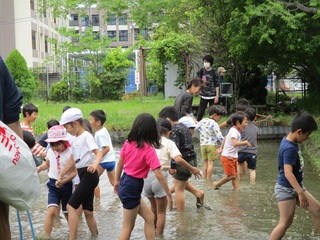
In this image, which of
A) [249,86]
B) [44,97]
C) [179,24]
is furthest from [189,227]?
[44,97]

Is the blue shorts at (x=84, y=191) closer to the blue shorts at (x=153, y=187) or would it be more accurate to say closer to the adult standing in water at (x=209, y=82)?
the blue shorts at (x=153, y=187)

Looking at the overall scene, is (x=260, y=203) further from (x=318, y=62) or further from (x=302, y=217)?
(x=318, y=62)

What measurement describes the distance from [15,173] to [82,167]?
3486 millimetres

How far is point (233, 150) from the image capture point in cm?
1019

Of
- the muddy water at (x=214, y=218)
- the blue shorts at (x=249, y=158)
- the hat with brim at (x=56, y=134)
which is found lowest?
the muddy water at (x=214, y=218)

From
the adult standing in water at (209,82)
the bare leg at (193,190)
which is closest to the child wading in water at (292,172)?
the bare leg at (193,190)

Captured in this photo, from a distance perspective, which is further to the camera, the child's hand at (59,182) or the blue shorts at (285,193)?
the child's hand at (59,182)

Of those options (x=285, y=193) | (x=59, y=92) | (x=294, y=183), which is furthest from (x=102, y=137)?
(x=59, y=92)

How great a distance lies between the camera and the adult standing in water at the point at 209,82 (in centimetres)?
1446

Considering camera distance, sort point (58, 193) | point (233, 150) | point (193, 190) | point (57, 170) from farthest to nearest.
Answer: point (233, 150)
point (193, 190)
point (58, 193)
point (57, 170)

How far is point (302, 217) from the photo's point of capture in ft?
27.1

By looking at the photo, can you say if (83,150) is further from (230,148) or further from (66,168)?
(230,148)

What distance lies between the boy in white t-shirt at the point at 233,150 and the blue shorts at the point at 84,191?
3506 mm

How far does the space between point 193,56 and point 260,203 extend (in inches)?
877
